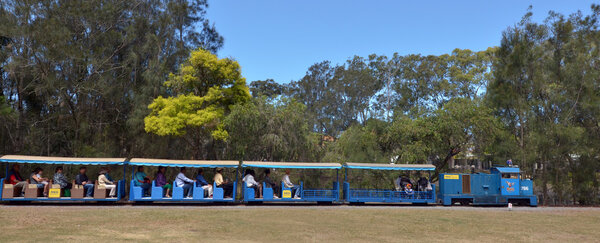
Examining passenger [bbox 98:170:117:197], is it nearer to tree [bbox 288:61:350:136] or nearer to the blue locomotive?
the blue locomotive

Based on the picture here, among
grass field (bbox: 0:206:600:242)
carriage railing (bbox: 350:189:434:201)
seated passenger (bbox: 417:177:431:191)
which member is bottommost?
grass field (bbox: 0:206:600:242)

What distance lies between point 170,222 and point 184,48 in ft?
64.0

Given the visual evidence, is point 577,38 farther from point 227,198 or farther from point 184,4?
point 184,4

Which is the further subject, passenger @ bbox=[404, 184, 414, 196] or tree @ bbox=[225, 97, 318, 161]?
tree @ bbox=[225, 97, 318, 161]

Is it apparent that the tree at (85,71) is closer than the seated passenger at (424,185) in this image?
No

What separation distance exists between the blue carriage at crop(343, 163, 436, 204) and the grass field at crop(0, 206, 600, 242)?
280 cm

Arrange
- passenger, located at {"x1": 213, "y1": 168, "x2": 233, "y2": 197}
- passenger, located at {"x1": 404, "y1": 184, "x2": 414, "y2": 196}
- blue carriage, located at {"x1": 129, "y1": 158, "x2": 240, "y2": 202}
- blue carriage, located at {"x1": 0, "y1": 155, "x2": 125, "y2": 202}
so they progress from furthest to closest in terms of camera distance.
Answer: passenger, located at {"x1": 404, "y1": 184, "x2": 414, "y2": 196} < passenger, located at {"x1": 213, "y1": 168, "x2": 233, "y2": 197} < blue carriage, located at {"x1": 129, "y1": 158, "x2": 240, "y2": 202} < blue carriage, located at {"x1": 0, "y1": 155, "x2": 125, "y2": 202}

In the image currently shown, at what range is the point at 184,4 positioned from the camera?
30328 millimetres

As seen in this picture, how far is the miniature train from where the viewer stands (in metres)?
17.7

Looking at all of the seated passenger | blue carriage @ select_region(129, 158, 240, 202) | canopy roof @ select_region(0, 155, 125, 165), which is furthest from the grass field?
the seated passenger

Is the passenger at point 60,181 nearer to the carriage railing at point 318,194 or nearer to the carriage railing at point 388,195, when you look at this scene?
the carriage railing at point 318,194

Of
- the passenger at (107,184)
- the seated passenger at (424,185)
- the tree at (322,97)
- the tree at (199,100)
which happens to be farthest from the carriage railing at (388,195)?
the tree at (322,97)

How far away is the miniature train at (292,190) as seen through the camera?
696 inches

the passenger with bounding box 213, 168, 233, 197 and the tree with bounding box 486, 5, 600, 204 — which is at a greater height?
the tree with bounding box 486, 5, 600, 204
